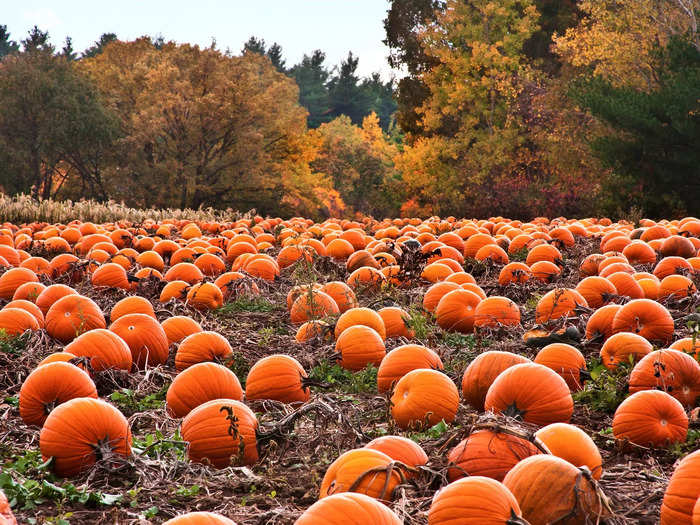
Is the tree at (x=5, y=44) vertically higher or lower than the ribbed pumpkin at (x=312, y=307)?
higher

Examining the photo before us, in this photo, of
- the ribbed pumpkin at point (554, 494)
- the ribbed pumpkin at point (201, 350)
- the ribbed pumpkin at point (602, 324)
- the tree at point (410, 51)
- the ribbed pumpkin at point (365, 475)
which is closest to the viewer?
the ribbed pumpkin at point (554, 494)

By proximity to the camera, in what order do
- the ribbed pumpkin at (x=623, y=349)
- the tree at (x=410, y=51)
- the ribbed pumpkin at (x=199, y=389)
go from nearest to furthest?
the ribbed pumpkin at (x=199, y=389)
the ribbed pumpkin at (x=623, y=349)
the tree at (x=410, y=51)

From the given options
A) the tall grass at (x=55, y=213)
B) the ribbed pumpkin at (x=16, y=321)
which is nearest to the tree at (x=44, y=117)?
the tall grass at (x=55, y=213)

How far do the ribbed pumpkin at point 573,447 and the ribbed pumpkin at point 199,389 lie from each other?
1.89 meters

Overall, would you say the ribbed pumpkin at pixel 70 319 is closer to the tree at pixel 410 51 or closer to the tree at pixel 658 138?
the tree at pixel 658 138

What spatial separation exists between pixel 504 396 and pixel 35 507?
2.21m

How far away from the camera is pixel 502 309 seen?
5.73 meters

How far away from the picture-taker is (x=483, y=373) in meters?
3.88

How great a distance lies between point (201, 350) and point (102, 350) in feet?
2.19

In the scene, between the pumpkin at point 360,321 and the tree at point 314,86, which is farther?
the tree at point 314,86

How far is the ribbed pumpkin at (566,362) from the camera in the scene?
429 centimetres

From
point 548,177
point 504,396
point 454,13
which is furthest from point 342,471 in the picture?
point 454,13

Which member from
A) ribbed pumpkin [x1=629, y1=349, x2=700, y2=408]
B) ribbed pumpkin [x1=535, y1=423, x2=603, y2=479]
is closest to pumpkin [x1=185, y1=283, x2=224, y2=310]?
ribbed pumpkin [x1=629, y1=349, x2=700, y2=408]

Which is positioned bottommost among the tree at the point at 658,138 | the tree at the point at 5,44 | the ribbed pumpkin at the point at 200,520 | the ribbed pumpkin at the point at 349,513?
the ribbed pumpkin at the point at 200,520
